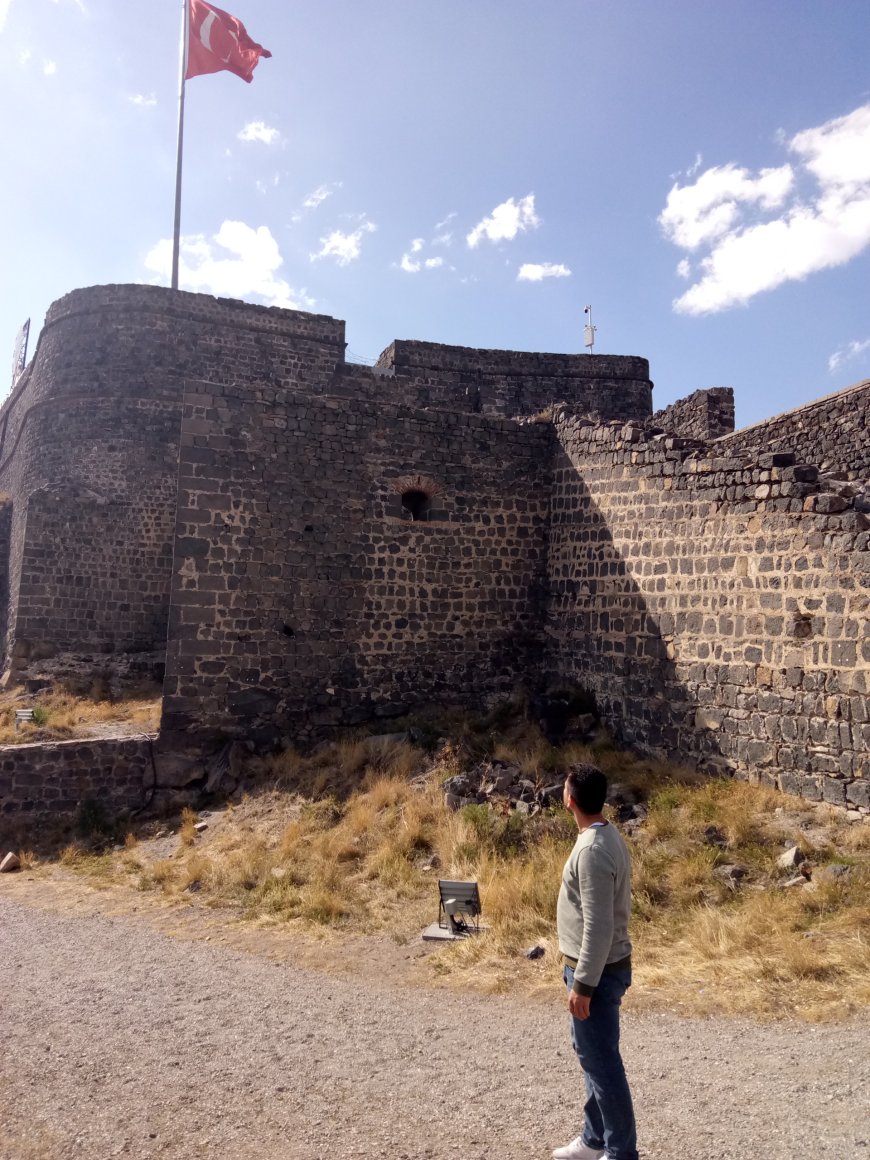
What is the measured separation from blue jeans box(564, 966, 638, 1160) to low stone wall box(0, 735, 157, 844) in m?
9.23

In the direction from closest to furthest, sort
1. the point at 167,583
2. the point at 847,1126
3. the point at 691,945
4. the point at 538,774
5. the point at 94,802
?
the point at 847,1126
the point at 691,945
the point at 538,774
the point at 94,802
the point at 167,583

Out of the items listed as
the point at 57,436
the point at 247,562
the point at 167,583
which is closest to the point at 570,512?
the point at 247,562

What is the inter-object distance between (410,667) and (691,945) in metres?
7.02

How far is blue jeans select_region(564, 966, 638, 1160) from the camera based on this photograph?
11.2ft

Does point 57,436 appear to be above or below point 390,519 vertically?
above

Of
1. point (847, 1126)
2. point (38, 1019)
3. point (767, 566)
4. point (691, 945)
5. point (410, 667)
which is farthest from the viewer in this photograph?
point (410, 667)

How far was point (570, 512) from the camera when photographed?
12.7m

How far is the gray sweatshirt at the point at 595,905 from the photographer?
11.1 ft

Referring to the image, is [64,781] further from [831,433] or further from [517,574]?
[831,433]

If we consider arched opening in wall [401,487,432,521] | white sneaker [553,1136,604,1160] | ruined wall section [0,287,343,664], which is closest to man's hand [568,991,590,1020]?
white sneaker [553,1136,604,1160]

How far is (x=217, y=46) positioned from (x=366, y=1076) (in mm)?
28488

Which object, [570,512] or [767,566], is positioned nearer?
[767,566]

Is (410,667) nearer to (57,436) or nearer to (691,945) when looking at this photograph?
(691,945)

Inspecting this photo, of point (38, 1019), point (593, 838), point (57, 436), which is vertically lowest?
point (38, 1019)
